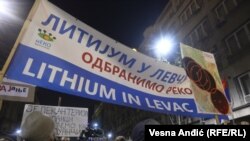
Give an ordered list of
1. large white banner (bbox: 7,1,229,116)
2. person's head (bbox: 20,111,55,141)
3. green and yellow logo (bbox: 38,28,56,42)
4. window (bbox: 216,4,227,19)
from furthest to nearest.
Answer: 1. window (bbox: 216,4,227,19)
2. green and yellow logo (bbox: 38,28,56,42)
3. large white banner (bbox: 7,1,229,116)
4. person's head (bbox: 20,111,55,141)

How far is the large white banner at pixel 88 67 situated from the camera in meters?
3.70

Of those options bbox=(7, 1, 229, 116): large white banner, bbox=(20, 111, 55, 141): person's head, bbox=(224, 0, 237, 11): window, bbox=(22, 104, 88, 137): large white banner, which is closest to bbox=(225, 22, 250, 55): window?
bbox=(224, 0, 237, 11): window

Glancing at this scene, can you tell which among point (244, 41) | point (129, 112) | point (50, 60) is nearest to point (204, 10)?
point (244, 41)

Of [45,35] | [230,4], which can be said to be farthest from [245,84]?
[45,35]

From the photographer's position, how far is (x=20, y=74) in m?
3.45

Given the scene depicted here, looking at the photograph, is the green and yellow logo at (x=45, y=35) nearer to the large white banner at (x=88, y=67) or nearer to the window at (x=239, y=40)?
the large white banner at (x=88, y=67)

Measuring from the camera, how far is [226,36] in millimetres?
21484

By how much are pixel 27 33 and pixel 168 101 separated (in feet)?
9.46

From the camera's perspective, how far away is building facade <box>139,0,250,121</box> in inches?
750

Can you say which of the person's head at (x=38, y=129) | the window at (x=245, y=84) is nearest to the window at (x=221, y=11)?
the window at (x=245, y=84)

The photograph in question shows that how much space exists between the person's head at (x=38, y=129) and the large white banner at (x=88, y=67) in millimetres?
1468

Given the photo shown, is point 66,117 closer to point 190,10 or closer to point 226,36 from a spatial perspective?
point 226,36

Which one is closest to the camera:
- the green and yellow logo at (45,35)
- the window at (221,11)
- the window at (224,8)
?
the green and yellow logo at (45,35)

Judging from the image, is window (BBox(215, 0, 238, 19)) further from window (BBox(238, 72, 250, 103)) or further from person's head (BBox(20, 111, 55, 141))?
person's head (BBox(20, 111, 55, 141))
